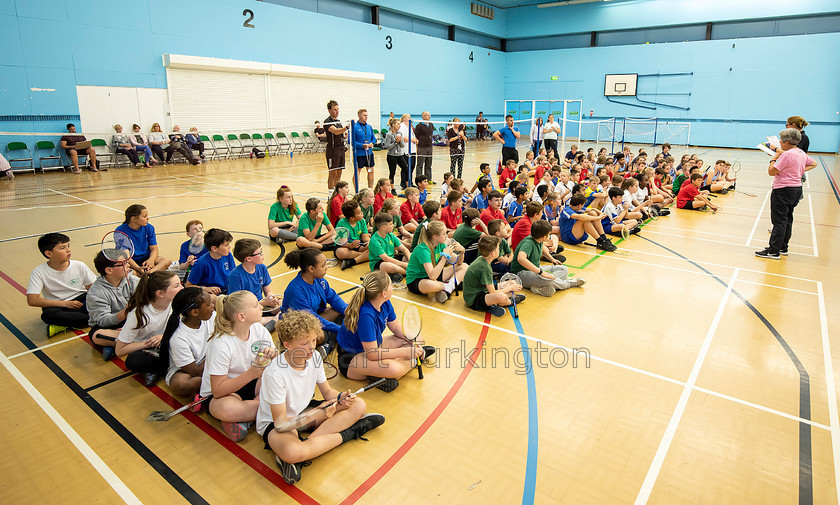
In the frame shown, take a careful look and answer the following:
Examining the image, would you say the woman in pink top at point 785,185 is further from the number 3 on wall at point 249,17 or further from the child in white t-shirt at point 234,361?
the number 3 on wall at point 249,17

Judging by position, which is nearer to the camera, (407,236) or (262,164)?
(407,236)

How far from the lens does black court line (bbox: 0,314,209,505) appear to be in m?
3.39

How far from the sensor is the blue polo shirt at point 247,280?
5.55 m

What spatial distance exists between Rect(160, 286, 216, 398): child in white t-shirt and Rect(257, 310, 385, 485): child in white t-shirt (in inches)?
44.5

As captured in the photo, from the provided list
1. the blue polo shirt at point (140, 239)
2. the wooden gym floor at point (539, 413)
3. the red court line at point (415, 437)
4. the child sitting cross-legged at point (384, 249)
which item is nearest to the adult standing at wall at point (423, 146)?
the child sitting cross-legged at point (384, 249)

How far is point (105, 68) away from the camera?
64.4 ft

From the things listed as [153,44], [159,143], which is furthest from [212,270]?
[153,44]

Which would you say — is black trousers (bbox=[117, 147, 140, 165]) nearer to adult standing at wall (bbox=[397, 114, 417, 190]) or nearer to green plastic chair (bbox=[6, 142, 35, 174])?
green plastic chair (bbox=[6, 142, 35, 174])

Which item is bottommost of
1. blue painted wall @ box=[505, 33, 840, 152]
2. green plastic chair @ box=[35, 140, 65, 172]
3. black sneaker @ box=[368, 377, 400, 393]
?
black sneaker @ box=[368, 377, 400, 393]

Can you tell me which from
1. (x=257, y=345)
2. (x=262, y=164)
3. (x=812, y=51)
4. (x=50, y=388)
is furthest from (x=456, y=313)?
(x=812, y=51)

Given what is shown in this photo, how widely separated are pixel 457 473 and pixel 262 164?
2164cm

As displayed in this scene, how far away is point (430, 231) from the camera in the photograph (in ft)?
21.7

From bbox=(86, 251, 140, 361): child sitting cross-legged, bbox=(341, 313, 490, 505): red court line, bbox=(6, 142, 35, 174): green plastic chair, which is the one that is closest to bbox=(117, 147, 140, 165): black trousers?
bbox=(6, 142, 35, 174): green plastic chair

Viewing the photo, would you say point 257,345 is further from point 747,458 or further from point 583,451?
point 747,458
